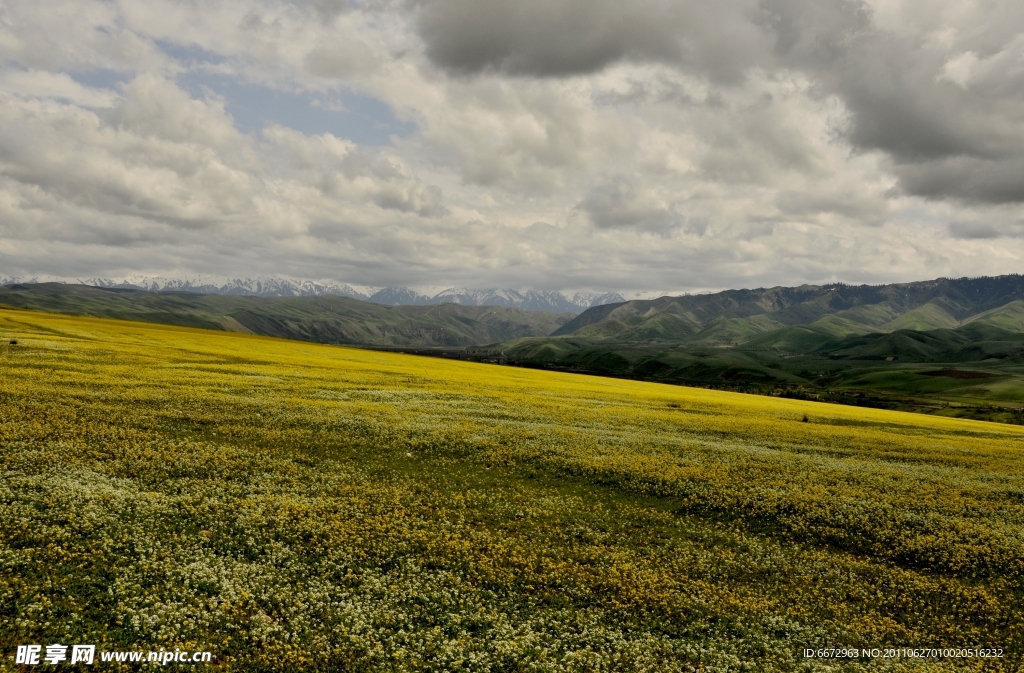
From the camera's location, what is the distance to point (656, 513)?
98.1ft

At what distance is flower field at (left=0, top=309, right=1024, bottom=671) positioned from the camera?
54.9ft

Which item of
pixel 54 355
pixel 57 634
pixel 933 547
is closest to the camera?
pixel 57 634

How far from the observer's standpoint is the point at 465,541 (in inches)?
930

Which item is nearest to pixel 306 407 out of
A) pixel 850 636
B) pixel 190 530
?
pixel 190 530

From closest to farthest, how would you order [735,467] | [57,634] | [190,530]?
[57,634] → [190,530] → [735,467]

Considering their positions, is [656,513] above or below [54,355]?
below

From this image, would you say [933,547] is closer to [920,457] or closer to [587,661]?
[587,661]

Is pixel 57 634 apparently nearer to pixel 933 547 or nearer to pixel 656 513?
pixel 656 513

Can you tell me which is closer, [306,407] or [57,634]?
[57,634]

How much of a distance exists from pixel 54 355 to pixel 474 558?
62.7 m

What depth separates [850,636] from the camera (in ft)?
64.2

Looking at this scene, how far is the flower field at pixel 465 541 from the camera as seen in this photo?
16.7 meters

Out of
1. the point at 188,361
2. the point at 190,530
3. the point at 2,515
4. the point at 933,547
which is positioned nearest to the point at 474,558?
the point at 190,530

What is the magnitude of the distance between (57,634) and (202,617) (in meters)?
3.64
